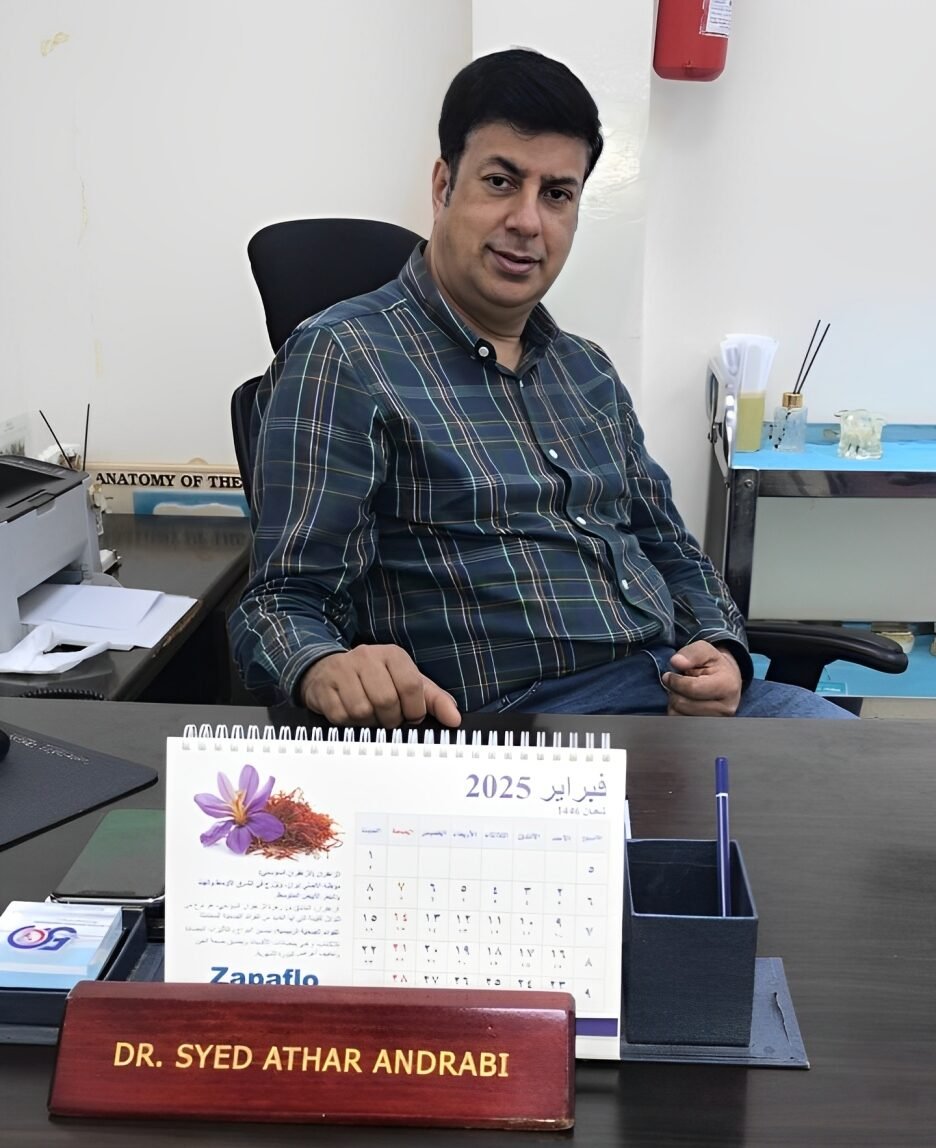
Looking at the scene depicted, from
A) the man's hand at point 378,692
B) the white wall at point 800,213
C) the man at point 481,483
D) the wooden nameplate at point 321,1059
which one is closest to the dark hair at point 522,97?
the man at point 481,483

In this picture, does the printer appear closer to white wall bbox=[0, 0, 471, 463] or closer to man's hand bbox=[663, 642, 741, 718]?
white wall bbox=[0, 0, 471, 463]

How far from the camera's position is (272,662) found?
126 cm

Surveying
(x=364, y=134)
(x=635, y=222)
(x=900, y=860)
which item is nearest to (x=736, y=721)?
(x=900, y=860)

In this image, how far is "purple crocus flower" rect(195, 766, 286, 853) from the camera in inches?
25.7

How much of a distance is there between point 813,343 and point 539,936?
103 inches

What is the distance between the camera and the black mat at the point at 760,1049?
2.20 ft

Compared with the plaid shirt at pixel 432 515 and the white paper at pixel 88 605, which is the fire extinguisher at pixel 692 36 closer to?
the plaid shirt at pixel 432 515

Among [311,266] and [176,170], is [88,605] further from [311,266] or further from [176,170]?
[176,170]

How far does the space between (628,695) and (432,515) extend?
1.11 ft

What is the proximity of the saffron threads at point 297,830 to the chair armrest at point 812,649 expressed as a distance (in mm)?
1135

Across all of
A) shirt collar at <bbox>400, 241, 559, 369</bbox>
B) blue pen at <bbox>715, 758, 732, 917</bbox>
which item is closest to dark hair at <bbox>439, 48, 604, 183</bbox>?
shirt collar at <bbox>400, 241, 559, 369</bbox>

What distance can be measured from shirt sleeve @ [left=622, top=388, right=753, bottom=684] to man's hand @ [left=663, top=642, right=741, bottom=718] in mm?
195

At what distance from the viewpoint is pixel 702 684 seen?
57.5 inches

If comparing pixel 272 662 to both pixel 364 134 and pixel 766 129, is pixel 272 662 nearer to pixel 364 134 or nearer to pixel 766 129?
pixel 364 134
